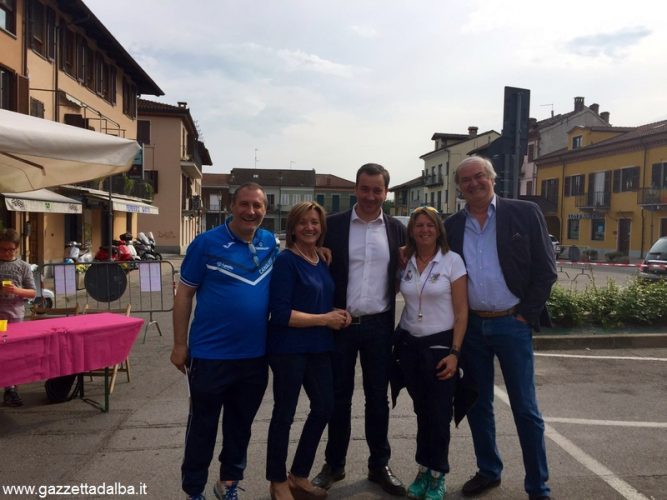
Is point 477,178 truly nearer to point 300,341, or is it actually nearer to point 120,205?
point 300,341

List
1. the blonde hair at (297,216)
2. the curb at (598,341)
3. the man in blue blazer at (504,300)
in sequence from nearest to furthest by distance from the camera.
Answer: the blonde hair at (297,216) → the man in blue blazer at (504,300) → the curb at (598,341)

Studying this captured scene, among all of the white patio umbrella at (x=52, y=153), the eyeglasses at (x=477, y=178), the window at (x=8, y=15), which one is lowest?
the eyeglasses at (x=477, y=178)

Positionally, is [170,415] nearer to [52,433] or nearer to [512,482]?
[52,433]

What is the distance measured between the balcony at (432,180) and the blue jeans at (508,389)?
57.2 meters

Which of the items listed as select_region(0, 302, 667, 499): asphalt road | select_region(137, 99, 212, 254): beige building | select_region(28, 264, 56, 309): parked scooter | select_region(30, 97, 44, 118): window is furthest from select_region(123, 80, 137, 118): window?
select_region(0, 302, 667, 499): asphalt road

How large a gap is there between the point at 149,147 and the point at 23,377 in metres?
32.4

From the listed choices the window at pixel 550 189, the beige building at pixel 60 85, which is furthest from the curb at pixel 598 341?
the window at pixel 550 189

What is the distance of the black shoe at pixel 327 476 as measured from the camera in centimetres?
335

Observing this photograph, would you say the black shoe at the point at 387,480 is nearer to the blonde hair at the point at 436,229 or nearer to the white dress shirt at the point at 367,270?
the white dress shirt at the point at 367,270

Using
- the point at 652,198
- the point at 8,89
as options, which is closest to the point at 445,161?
the point at 652,198

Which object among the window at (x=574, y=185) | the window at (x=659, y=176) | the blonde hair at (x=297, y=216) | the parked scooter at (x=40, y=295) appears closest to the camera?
the blonde hair at (x=297, y=216)

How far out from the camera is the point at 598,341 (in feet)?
23.7

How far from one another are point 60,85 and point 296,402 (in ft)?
60.3

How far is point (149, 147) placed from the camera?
34.1 m
